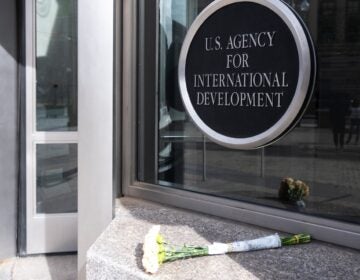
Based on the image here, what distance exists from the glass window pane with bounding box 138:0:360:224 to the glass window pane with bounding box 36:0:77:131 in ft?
4.94

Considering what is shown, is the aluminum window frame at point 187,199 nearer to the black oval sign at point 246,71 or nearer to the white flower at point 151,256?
the black oval sign at point 246,71

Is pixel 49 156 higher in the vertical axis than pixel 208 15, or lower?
lower

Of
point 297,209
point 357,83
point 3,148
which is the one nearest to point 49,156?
point 3,148

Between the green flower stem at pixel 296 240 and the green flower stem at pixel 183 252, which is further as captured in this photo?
the green flower stem at pixel 296 240

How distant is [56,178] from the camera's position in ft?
13.3

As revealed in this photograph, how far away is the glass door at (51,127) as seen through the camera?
12.9 ft

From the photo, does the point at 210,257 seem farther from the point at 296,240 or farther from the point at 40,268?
the point at 40,268

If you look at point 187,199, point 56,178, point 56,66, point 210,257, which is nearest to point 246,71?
point 187,199

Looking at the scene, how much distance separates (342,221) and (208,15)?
1214mm

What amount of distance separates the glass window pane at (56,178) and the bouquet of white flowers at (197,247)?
1.96 meters

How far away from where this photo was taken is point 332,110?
7.09 ft

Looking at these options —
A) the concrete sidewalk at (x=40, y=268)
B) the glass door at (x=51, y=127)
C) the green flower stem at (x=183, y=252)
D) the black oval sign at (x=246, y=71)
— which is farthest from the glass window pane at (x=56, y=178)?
the green flower stem at (x=183, y=252)

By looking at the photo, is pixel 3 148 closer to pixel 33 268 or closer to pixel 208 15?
pixel 33 268

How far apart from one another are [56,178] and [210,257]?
2.26m
